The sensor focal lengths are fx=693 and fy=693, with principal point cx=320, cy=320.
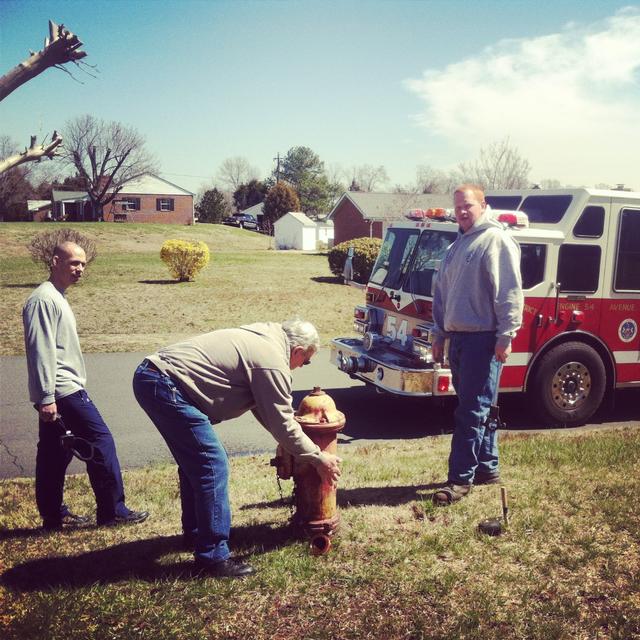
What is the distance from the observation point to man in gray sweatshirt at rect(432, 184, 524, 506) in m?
4.84

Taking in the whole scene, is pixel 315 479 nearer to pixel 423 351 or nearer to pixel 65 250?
pixel 65 250

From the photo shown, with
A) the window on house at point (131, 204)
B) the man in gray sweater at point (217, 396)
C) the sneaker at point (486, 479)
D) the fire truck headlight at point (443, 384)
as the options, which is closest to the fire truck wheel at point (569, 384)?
the fire truck headlight at point (443, 384)

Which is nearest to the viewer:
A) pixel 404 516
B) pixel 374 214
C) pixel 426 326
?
pixel 404 516

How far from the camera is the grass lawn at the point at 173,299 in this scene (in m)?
13.5

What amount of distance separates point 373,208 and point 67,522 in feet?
143

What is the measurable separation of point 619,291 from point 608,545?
146 inches

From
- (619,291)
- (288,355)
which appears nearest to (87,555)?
(288,355)

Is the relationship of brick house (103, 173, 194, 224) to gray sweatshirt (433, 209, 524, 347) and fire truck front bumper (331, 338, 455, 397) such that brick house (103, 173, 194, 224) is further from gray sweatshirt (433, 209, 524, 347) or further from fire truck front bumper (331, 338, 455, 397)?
gray sweatshirt (433, 209, 524, 347)

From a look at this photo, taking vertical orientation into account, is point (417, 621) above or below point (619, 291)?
below

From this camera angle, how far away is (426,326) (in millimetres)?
6898

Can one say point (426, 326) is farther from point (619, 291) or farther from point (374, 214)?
point (374, 214)

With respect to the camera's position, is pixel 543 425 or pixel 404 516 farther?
pixel 543 425

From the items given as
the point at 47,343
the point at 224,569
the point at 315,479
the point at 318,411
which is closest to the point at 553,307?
the point at 318,411

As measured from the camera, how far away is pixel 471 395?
4930 mm
